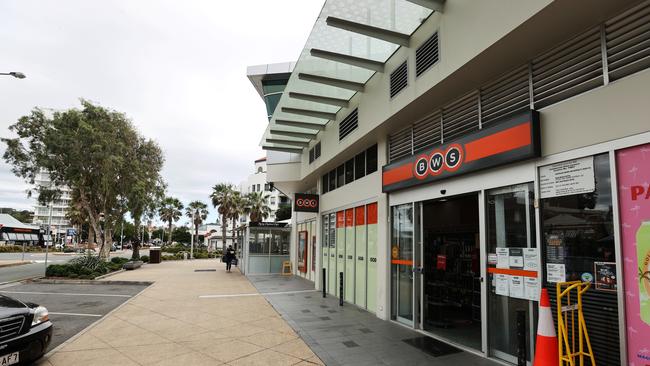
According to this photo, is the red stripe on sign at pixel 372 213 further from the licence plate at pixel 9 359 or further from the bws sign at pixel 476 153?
the licence plate at pixel 9 359

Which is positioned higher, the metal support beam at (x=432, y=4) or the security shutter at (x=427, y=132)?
the metal support beam at (x=432, y=4)

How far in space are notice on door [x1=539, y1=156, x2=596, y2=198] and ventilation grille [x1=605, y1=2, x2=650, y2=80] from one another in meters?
1.00

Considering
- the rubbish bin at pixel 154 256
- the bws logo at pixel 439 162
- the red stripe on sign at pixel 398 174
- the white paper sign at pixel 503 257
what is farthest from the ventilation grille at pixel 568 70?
the rubbish bin at pixel 154 256

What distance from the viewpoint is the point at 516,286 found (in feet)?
16.6

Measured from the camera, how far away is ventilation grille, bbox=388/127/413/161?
8083 mm

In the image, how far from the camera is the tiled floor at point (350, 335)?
564 centimetres

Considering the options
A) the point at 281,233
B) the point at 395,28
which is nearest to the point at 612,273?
the point at 395,28

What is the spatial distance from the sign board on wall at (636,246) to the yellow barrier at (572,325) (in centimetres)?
38

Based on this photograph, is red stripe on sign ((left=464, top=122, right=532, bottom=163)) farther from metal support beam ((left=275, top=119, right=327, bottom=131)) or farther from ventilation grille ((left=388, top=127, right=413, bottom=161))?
metal support beam ((left=275, top=119, right=327, bottom=131))

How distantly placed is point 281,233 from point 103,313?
36.6ft

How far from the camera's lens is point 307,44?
7.47 metres

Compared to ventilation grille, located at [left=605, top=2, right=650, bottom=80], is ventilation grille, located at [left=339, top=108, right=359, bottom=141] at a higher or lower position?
higher

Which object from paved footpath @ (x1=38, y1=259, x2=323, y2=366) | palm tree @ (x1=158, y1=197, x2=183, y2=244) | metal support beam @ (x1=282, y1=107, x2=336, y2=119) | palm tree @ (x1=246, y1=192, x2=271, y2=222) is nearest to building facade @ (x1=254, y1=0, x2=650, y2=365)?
metal support beam @ (x1=282, y1=107, x2=336, y2=119)

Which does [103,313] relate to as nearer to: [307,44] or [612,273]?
[307,44]
